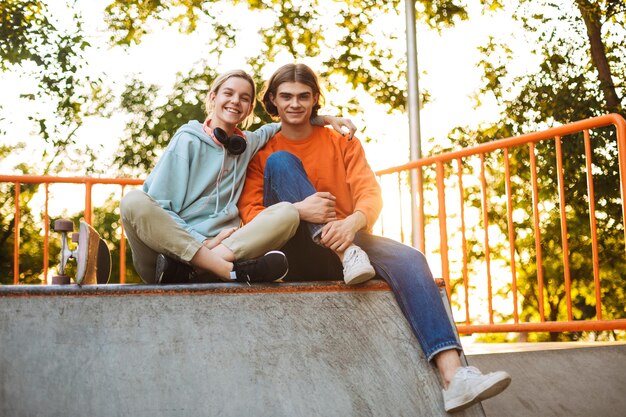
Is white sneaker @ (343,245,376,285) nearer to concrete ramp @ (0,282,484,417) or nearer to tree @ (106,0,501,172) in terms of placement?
concrete ramp @ (0,282,484,417)

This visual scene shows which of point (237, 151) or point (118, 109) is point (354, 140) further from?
point (118, 109)

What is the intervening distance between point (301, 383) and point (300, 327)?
20cm

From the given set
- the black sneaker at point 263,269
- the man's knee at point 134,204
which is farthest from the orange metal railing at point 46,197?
the black sneaker at point 263,269

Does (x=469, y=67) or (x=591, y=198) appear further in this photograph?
(x=469, y=67)

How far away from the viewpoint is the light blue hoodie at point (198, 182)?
300 centimetres

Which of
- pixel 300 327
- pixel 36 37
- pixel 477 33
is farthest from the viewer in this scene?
pixel 477 33

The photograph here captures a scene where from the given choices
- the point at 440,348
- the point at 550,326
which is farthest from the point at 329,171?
the point at 550,326

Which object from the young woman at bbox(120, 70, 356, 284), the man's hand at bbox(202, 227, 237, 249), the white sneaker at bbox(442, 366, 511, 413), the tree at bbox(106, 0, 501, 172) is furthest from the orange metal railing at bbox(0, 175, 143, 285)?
the tree at bbox(106, 0, 501, 172)

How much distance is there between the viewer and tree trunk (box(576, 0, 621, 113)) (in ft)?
31.3

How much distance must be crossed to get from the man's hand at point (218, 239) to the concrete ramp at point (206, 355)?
340mm

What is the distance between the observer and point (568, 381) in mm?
3221

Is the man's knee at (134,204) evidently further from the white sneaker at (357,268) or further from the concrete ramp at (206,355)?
the white sneaker at (357,268)

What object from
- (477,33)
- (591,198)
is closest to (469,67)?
(477,33)

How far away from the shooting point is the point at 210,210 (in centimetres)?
309
